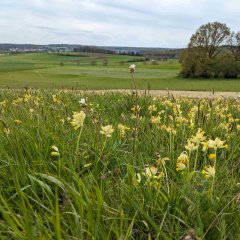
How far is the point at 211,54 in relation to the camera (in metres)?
58.8

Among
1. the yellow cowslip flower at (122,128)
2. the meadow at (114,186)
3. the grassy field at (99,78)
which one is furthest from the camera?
the grassy field at (99,78)

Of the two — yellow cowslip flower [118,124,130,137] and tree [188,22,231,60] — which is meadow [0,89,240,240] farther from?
tree [188,22,231,60]

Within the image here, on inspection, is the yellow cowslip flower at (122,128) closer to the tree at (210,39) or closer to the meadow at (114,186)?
the meadow at (114,186)

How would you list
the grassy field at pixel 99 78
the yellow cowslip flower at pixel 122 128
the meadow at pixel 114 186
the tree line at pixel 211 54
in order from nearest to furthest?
the meadow at pixel 114 186
the yellow cowslip flower at pixel 122 128
the grassy field at pixel 99 78
the tree line at pixel 211 54

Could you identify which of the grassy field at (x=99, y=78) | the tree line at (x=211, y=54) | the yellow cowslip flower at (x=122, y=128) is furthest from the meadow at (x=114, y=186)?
the tree line at (x=211, y=54)

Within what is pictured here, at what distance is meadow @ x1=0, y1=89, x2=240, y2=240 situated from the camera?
1608mm

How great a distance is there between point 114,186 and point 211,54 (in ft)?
195

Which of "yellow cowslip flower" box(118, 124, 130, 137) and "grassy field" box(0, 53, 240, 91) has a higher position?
"yellow cowslip flower" box(118, 124, 130, 137)

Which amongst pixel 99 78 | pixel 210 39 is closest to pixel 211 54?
pixel 210 39

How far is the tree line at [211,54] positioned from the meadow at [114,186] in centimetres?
5509

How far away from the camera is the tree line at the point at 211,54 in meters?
56.9

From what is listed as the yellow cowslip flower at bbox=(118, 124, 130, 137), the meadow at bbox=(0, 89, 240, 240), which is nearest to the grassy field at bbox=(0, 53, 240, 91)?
the yellow cowslip flower at bbox=(118, 124, 130, 137)

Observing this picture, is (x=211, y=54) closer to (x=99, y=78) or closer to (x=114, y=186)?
(x=99, y=78)

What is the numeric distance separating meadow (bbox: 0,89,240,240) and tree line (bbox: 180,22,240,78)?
55.1m
